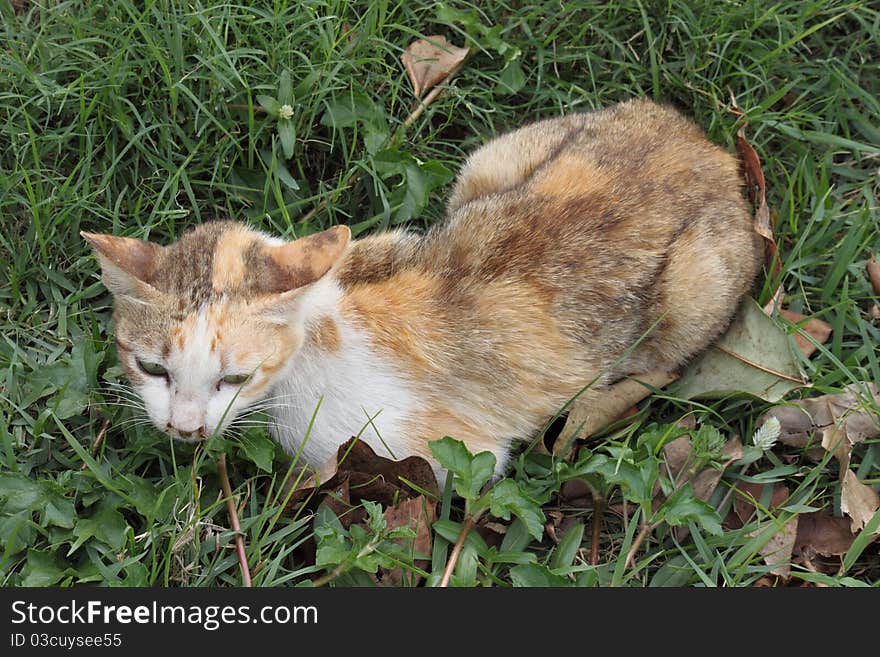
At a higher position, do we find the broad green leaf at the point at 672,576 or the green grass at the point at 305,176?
the green grass at the point at 305,176

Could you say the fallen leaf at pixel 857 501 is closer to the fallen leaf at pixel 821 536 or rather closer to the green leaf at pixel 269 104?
the fallen leaf at pixel 821 536

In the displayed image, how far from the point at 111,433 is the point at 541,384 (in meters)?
1.64

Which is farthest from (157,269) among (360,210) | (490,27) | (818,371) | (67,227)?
(818,371)

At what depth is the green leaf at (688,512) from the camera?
134 inches

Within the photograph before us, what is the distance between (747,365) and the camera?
4.01 m

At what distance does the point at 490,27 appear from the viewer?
15.3 feet

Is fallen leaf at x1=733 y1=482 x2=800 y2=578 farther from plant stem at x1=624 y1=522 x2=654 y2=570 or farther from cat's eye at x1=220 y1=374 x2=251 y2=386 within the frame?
cat's eye at x1=220 y1=374 x2=251 y2=386

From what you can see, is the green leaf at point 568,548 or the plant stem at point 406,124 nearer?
the green leaf at point 568,548

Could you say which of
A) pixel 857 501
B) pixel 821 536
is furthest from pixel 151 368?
pixel 857 501

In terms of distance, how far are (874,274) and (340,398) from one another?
8.01 ft

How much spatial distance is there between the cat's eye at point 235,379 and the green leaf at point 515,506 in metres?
0.92

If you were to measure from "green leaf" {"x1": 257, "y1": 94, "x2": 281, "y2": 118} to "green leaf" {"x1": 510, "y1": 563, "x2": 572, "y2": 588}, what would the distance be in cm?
214

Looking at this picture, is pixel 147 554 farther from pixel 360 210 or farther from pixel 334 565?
pixel 360 210

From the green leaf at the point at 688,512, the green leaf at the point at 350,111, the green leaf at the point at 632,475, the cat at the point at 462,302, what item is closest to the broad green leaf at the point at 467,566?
the cat at the point at 462,302
